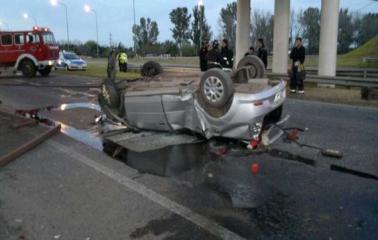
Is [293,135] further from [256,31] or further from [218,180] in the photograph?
[256,31]

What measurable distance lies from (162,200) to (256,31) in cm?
9087

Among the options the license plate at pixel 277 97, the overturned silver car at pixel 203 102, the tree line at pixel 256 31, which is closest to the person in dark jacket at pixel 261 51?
the overturned silver car at pixel 203 102

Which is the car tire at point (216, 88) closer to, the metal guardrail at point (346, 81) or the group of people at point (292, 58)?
the group of people at point (292, 58)

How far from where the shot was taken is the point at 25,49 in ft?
81.6

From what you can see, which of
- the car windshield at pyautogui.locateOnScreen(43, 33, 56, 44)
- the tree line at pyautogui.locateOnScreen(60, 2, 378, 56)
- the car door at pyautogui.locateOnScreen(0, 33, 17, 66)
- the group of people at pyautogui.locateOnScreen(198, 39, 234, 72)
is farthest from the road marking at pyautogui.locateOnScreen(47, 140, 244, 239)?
the tree line at pyautogui.locateOnScreen(60, 2, 378, 56)

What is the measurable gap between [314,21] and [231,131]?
275 feet

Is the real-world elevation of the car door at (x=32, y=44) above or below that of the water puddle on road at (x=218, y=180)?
above

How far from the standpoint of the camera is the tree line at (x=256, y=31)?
261ft

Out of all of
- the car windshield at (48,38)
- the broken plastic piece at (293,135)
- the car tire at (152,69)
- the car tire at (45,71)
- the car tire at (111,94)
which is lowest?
the broken plastic piece at (293,135)

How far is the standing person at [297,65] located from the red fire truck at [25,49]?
1578 cm

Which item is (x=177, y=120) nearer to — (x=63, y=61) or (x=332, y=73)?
(x=332, y=73)

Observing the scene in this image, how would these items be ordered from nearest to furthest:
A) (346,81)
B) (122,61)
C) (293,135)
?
(293,135)
(346,81)
(122,61)

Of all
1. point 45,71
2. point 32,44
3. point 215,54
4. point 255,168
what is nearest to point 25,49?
point 32,44

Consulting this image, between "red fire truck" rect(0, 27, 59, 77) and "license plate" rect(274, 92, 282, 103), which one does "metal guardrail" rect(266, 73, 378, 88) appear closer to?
"license plate" rect(274, 92, 282, 103)
